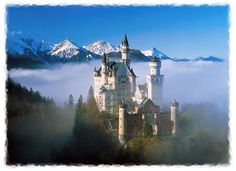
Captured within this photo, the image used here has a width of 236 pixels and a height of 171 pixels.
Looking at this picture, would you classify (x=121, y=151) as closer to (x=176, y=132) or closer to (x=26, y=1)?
(x=176, y=132)

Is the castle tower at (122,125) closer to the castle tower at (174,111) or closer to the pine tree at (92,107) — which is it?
the pine tree at (92,107)

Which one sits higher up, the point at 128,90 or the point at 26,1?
the point at 26,1

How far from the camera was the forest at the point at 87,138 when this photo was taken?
11.9 feet

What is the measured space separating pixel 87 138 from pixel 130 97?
0.94 feet

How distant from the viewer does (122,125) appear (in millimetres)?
3674

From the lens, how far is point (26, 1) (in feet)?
11.8

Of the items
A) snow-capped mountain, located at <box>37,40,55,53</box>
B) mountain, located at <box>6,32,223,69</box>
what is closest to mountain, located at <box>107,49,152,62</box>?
mountain, located at <box>6,32,223,69</box>

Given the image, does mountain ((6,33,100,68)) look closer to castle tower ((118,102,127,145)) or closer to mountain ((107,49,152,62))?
mountain ((107,49,152,62))

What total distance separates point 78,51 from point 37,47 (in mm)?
200

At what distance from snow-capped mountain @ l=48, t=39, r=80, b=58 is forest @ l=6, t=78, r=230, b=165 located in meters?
0.21

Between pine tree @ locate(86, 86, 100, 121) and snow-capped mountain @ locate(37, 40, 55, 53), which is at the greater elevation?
snow-capped mountain @ locate(37, 40, 55, 53)

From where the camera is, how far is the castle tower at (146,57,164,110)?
369cm

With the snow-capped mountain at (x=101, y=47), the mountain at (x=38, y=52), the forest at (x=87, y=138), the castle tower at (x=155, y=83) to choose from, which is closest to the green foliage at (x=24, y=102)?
the forest at (x=87, y=138)
